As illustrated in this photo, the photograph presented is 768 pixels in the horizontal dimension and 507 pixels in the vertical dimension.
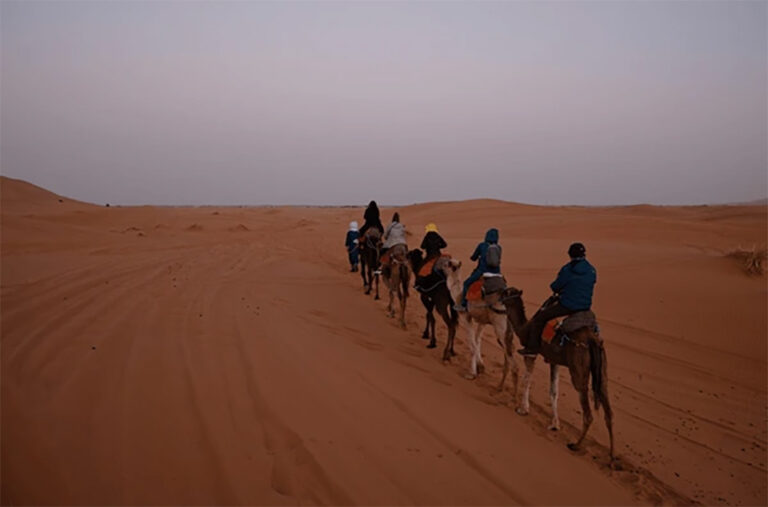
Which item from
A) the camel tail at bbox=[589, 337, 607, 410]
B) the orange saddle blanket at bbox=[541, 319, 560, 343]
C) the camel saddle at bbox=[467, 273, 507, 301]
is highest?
the camel saddle at bbox=[467, 273, 507, 301]

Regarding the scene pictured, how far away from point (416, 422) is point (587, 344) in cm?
233

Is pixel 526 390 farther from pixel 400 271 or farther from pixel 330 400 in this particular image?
pixel 400 271

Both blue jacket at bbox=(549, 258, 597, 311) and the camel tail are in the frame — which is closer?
the camel tail

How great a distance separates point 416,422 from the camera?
5750 mm

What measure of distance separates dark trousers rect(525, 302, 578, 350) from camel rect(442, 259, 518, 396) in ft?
2.54

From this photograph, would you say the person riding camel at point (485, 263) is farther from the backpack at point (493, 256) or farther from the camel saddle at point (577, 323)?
the camel saddle at point (577, 323)

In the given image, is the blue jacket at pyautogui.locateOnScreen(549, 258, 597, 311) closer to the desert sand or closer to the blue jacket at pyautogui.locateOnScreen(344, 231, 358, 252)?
the desert sand

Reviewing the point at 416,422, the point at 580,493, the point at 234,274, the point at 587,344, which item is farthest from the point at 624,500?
the point at 234,274

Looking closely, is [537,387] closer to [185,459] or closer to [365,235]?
[185,459]

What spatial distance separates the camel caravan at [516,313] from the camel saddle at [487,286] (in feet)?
0.05

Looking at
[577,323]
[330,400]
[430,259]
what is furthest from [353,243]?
[577,323]

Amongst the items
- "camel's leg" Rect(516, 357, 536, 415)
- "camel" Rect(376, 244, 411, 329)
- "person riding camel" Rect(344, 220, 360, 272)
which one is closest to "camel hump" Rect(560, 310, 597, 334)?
"camel's leg" Rect(516, 357, 536, 415)

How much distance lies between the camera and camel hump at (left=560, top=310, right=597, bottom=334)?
228 inches

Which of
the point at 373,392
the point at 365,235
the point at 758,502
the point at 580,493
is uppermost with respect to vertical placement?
the point at 365,235
